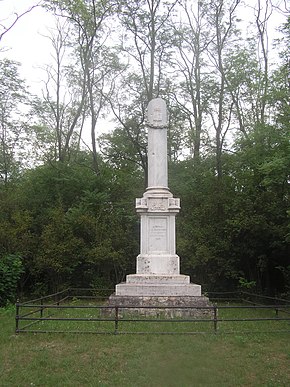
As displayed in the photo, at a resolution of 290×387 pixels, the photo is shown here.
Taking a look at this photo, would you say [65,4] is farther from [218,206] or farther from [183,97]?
[218,206]

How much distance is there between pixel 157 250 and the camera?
13891mm

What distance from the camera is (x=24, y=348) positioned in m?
8.28

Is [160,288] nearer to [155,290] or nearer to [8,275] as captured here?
[155,290]

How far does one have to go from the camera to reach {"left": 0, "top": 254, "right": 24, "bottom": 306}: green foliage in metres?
16.3

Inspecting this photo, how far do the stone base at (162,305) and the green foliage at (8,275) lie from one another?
6.11 meters

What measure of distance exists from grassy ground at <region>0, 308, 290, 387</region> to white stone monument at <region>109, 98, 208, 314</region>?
2877 mm

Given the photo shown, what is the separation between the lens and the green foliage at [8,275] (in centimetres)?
1627

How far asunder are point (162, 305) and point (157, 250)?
2.36 metres

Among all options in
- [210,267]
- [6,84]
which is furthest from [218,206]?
[6,84]

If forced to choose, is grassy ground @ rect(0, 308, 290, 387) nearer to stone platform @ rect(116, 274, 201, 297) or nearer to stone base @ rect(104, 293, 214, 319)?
stone base @ rect(104, 293, 214, 319)

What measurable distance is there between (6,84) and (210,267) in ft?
54.0

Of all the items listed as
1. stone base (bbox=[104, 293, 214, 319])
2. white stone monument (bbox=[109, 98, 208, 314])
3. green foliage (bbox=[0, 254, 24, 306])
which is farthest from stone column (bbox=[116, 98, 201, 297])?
green foliage (bbox=[0, 254, 24, 306])

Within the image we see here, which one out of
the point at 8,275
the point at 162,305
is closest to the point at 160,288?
the point at 162,305

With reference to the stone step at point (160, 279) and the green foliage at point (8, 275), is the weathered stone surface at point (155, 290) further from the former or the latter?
the green foliage at point (8, 275)
